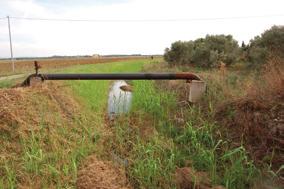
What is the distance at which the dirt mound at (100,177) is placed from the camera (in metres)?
4.20

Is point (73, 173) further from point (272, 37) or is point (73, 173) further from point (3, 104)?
point (272, 37)

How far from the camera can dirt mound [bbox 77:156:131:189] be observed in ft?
13.8

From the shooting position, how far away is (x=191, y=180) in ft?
15.1

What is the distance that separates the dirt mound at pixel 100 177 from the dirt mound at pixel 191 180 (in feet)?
2.21

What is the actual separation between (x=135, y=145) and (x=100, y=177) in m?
1.61

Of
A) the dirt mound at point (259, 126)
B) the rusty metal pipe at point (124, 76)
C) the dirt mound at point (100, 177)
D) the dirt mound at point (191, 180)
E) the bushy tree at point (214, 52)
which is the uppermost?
the bushy tree at point (214, 52)

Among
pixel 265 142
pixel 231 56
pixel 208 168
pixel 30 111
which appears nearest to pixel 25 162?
pixel 30 111

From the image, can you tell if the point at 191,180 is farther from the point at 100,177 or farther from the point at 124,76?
the point at 124,76

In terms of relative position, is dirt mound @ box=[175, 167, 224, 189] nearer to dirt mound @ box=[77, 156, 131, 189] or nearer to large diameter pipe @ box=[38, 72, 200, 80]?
dirt mound @ box=[77, 156, 131, 189]

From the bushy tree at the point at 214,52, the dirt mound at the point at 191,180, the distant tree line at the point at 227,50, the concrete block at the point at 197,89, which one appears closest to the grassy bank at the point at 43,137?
the dirt mound at the point at 191,180

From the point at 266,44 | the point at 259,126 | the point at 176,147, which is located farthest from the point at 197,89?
the point at 266,44

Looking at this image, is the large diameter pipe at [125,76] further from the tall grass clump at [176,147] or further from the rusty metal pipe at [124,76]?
the tall grass clump at [176,147]

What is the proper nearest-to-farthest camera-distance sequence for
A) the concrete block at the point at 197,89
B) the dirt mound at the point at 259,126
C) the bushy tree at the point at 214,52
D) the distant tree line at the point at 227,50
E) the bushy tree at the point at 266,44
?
the dirt mound at the point at 259,126
the concrete block at the point at 197,89
the bushy tree at the point at 266,44
the distant tree line at the point at 227,50
the bushy tree at the point at 214,52

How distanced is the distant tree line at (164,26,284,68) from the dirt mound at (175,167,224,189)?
886 cm
